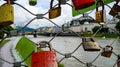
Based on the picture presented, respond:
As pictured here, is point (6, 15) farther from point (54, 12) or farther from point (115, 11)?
point (115, 11)

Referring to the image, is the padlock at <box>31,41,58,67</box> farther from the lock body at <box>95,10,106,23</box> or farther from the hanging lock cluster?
the lock body at <box>95,10,106,23</box>

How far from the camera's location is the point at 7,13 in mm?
624

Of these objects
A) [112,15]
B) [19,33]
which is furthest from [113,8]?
[19,33]

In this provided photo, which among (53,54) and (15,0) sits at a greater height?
(15,0)

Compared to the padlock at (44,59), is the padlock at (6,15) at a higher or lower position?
higher

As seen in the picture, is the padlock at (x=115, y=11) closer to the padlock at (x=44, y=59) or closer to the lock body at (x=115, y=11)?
the lock body at (x=115, y=11)

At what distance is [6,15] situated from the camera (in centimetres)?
62

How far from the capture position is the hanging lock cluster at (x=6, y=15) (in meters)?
0.61

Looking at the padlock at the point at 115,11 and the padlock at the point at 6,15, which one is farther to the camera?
the padlock at the point at 115,11

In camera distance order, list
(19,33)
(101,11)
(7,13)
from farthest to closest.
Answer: (101,11), (19,33), (7,13)

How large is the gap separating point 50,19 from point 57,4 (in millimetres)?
41

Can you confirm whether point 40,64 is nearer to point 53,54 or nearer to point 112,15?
point 53,54

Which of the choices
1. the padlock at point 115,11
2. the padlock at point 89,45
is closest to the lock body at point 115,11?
the padlock at point 115,11

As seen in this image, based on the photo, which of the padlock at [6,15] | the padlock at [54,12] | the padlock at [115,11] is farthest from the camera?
the padlock at [115,11]
